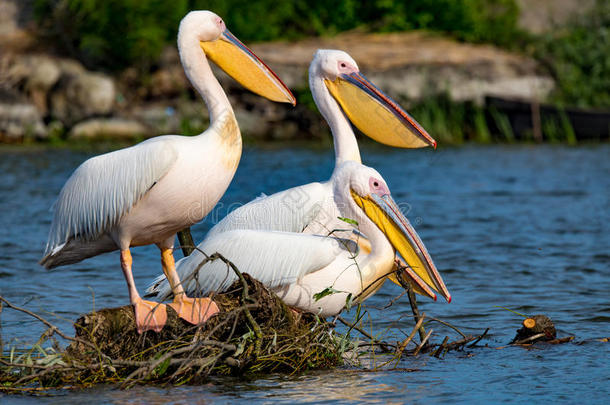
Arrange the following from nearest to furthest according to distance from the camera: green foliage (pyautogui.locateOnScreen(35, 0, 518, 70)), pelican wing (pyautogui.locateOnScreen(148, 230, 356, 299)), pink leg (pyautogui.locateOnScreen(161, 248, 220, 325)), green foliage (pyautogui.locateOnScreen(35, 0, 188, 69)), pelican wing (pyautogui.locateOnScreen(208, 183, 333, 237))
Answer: pink leg (pyautogui.locateOnScreen(161, 248, 220, 325)) → pelican wing (pyautogui.locateOnScreen(148, 230, 356, 299)) → pelican wing (pyautogui.locateOnScreen(208, 183, 333, 237)) → green foliage (pyautogui.locateOnScreen(35, 0, 188, 69)) → green foliage (pyautogui.locateOnScreen(35, 0, 518, 70))

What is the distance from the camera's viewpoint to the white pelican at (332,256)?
4656 millimetres

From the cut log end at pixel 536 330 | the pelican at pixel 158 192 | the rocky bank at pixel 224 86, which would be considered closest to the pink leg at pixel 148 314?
the pelican at pixel 158 192

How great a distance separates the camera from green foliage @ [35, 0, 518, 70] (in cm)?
1727

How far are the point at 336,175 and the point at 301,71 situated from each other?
12.3 meters

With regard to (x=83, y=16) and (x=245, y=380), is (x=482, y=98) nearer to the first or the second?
(x=83, y=16)

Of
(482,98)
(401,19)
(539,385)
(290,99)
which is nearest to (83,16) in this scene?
(401,19)

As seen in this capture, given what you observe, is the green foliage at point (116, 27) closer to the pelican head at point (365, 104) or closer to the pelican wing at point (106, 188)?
the pelican head at point (365, 104)

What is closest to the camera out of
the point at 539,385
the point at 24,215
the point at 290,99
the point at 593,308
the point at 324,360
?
the point at 539,385

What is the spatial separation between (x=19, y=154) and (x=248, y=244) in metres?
11.5

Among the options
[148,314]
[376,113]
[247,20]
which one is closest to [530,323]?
[376,113]

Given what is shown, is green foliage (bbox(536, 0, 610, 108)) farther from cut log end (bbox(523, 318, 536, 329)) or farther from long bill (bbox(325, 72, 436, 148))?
cut log end (bbox(523, 318, 536, 329))

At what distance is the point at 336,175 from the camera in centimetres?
511

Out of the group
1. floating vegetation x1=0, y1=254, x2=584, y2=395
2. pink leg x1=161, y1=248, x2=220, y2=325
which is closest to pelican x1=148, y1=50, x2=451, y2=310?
pink leg x1=161, y1=248, x2=220, y2=325

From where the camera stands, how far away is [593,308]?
6078 millimetres
